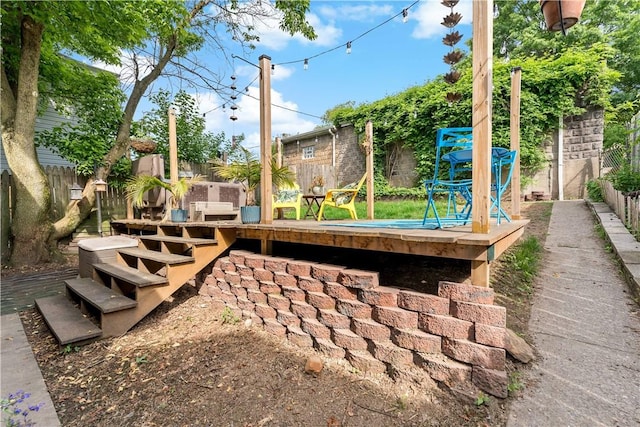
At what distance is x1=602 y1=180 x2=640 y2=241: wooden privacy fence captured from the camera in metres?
3.64

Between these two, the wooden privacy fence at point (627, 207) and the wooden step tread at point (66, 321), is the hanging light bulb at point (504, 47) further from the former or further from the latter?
the wooden step tread at point (66, 321)

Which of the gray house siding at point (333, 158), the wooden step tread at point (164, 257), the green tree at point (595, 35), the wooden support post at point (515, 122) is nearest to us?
the wooden step tread at point (164, 257)

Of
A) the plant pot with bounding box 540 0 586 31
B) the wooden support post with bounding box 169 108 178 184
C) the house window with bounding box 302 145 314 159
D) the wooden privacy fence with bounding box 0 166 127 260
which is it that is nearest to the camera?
the plant pot with bounding box 540 0 586 31

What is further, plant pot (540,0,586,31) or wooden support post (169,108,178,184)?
wooden support post (169,108,178,184)

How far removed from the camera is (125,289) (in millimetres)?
2816

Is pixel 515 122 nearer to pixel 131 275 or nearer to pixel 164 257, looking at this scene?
pixel 164 257

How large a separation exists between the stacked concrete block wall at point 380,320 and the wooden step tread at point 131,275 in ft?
2.53

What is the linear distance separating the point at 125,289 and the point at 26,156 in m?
3.60

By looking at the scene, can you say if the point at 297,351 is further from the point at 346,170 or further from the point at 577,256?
the point at 346,170

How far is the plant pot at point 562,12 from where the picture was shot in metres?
1.79

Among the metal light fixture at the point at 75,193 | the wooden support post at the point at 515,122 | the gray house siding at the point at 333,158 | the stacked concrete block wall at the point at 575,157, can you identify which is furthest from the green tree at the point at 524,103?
the metal light fixture at the point at 75,193

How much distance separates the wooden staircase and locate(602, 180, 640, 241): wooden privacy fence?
480 centimetres

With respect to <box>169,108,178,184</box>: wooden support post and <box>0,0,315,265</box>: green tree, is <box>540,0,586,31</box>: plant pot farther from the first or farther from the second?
<box>0,0,315,265</box>: green tree

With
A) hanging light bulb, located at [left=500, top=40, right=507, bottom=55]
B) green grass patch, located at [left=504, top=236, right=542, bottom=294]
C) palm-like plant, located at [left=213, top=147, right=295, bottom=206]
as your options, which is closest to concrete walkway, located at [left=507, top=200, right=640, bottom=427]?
green grass patch, located at [left=504, top=236, right=542, bottom=294]
